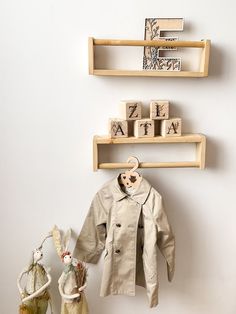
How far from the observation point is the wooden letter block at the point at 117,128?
1105 millimetres

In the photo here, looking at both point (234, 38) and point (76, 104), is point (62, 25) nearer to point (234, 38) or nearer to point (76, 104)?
point (76, 104)

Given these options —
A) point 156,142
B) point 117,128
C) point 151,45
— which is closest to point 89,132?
point 117,128

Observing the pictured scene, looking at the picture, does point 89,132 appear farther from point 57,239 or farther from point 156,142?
point 57,239

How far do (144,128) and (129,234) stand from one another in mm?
370

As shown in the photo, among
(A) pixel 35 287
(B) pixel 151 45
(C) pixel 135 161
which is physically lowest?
(A) pixel 35 287

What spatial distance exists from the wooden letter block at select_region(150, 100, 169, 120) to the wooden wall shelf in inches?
2.8

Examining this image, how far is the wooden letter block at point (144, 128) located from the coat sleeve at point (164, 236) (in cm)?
22

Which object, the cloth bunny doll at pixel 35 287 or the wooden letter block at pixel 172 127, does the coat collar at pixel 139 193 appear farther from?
the cloth bunny doll at pixel 35 287

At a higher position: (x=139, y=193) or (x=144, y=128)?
(x=144, y=128)

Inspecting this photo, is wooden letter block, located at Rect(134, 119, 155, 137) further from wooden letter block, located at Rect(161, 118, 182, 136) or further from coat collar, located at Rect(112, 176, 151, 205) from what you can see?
coat collar, located at Rect(112, 176, 151, 205)

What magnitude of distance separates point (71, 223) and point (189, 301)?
587 mm

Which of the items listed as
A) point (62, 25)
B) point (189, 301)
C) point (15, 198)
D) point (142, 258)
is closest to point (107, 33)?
point (62, 25)

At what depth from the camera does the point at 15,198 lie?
121 centimetres

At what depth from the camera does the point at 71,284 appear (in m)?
1.13
